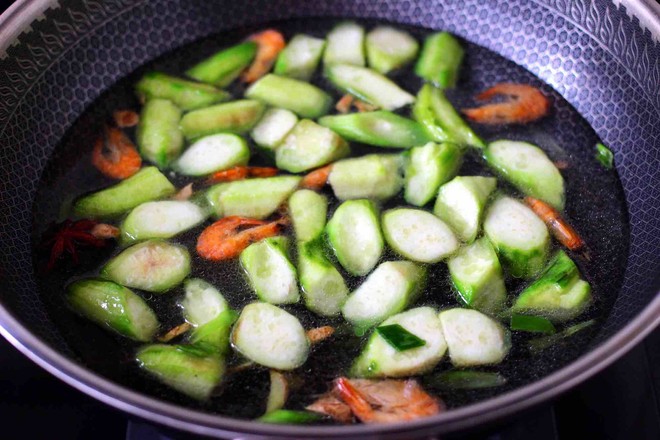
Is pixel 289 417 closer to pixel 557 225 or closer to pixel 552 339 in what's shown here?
pixel 552 339

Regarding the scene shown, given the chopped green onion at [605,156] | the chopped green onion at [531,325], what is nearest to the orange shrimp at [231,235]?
the chopped green onion at [531,325]

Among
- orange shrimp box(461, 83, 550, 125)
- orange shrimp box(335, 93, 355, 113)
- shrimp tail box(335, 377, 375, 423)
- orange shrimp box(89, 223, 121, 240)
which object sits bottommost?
orange shrimp box(89, 223, 121, 240)

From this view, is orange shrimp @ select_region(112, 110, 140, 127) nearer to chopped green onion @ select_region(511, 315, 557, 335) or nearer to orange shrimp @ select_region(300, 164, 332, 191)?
orange shrimp @ select_region(300, 164, 332, 191)

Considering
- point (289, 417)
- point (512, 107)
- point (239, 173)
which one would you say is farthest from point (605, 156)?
point (289, 417)

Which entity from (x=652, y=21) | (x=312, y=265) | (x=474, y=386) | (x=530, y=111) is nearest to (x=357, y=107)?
(x=530, y=111)

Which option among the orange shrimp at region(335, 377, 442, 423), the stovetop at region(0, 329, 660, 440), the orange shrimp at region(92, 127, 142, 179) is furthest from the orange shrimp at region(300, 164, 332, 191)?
the stovetop at region(0, 329, 660, 440)

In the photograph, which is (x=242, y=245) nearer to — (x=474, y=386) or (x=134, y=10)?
(x=474, y=386)
